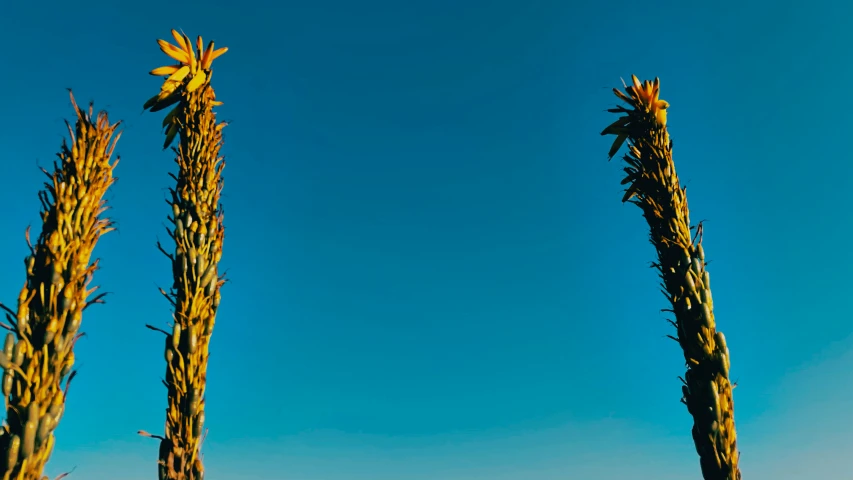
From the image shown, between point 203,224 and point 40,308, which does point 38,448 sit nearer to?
point 40,308

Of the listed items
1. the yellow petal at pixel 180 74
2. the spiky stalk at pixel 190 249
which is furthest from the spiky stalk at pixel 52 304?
the yellow petal at pixel 180 74

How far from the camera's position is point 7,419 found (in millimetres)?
6277

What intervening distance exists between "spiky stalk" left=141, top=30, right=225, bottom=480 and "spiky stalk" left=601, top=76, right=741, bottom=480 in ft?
21.6

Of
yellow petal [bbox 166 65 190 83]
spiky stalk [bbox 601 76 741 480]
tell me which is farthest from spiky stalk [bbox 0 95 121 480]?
spiky stalk [bbox 601 76 741 480]

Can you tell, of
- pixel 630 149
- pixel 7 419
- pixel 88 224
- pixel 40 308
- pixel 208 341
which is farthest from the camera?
pixel 630 149

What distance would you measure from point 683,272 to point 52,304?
834cm

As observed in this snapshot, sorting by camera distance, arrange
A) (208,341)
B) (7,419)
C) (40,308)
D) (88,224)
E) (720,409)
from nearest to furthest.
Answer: (7,419) → (40,308) → (88,224) → (208,341) → (720,409)

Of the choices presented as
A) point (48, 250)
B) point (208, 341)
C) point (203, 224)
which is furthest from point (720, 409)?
point (48, 250)

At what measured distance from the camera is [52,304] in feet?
21.9

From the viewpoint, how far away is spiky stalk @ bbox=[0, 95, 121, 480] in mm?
6246

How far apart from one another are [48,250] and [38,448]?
2.08 metres

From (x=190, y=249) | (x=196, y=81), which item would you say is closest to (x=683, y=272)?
(x=190, y=249)

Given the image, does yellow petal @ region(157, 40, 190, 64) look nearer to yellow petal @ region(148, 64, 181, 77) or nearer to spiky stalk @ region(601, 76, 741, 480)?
yellow petal @ region(148, 64, 181, 77)

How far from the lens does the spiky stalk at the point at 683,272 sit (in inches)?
338
